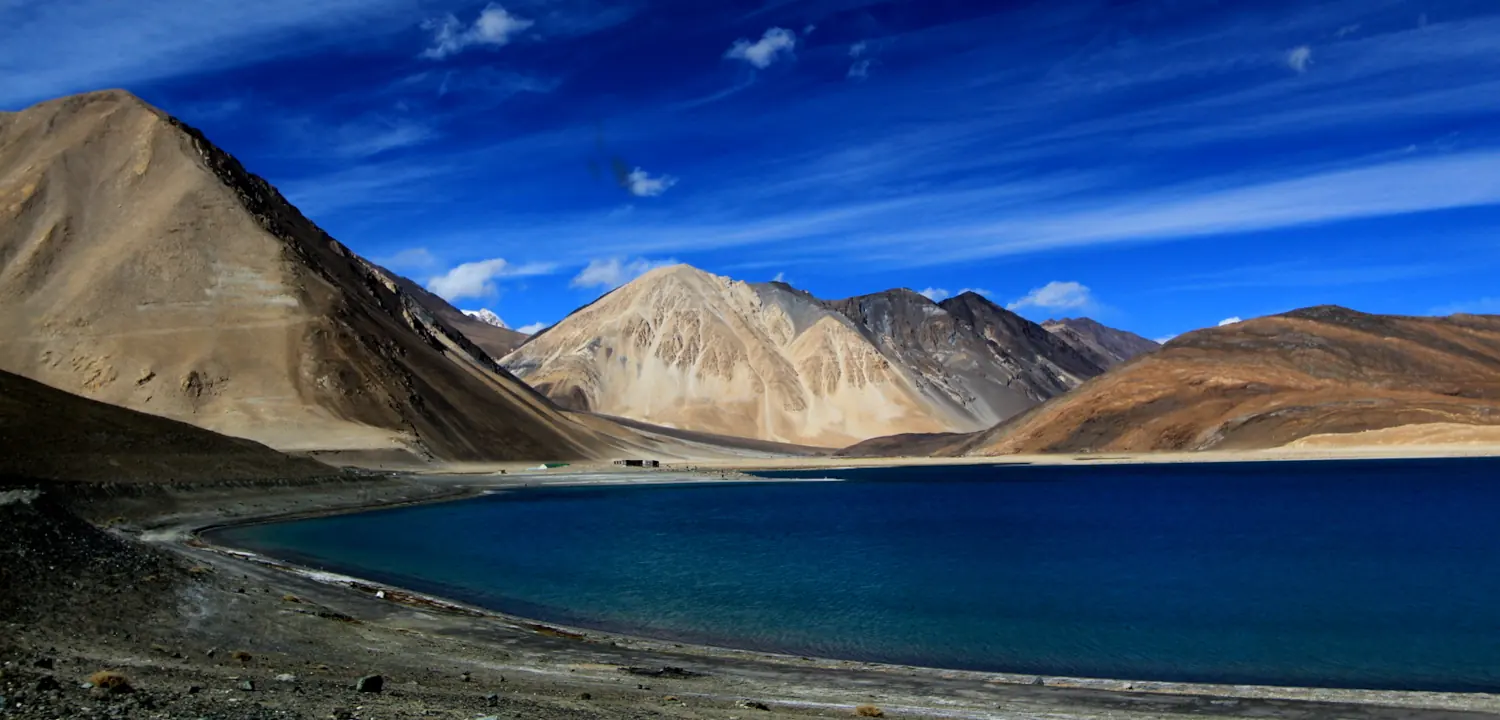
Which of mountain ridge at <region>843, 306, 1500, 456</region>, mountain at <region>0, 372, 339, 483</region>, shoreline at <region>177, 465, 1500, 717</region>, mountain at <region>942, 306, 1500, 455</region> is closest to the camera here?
shoreline at <region>177, 465, 1500, 717</region>

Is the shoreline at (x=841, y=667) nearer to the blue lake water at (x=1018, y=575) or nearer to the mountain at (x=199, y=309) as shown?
the blue lake water at (x=1018, y=575)

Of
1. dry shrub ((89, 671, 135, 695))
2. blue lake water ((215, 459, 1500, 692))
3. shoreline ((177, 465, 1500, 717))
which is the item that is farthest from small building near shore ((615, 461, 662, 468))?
dry shrub ((89, 671, 135, 695))

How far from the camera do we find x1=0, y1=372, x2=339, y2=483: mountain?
156 feet

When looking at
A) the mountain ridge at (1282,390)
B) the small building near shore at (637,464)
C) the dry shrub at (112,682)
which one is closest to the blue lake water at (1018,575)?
the dry shrub at (112,682)

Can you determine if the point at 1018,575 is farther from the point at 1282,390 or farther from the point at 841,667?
the point at 1282,390

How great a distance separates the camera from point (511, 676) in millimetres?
17031

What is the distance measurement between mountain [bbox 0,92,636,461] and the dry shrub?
91570 mm

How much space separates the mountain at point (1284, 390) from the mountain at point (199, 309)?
7805cm

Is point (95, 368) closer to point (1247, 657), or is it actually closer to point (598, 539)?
point (598, 539)

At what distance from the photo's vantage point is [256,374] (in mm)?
108000

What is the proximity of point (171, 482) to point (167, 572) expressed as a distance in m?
34.5

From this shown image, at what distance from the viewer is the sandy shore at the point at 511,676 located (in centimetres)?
1298

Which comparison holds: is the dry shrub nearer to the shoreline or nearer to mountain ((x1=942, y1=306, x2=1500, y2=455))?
the shoreline

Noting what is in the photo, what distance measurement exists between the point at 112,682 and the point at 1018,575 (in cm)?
2940
